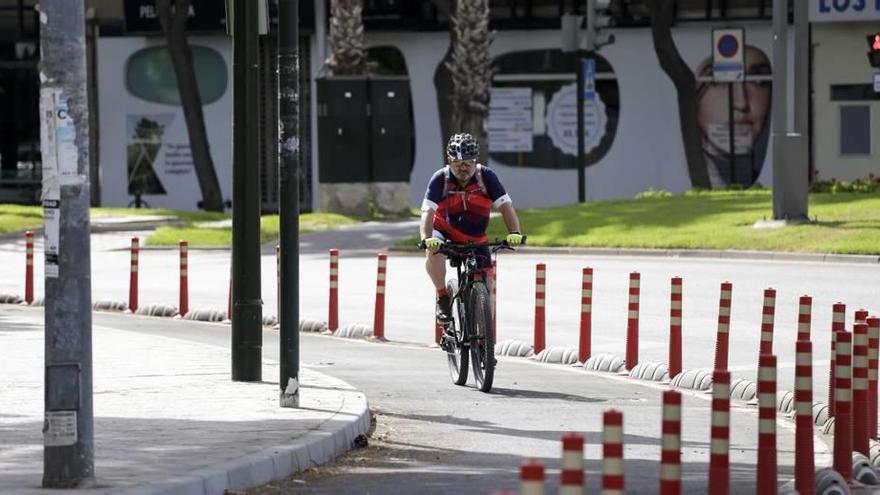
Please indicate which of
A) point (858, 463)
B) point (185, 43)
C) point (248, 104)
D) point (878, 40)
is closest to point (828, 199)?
point (878, 40)

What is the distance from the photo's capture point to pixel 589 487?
33.0 feet

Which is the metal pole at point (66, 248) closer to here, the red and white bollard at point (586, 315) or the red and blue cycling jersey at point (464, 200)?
the red and blue cycling jersey at point (464, 200)

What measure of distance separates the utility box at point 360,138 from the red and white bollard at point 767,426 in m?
33.8

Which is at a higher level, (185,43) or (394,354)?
(185,43)

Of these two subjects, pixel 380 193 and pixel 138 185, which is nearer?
pixel 380 193

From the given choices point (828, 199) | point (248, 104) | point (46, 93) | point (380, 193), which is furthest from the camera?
point (380, 193)

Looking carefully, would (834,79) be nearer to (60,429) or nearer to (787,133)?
(787,133)

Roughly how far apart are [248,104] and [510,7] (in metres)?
36.4

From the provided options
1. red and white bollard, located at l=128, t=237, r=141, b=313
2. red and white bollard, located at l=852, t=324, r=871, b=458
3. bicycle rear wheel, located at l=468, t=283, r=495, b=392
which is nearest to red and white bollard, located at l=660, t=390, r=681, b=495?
red and white bollard, located at l=852, t=324, r=871, b=458

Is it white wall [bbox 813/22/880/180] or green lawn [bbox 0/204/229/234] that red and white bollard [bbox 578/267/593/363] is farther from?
white wall [bbox 813/22/880/180]

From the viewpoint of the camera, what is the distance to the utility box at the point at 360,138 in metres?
42.4

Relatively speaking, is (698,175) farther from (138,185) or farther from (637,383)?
(637,383)

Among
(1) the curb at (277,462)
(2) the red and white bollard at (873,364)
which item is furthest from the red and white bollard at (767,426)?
(2) the red and white bollard at (873,364)

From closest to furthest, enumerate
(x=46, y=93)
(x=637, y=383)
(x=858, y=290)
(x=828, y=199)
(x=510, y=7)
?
(x=46, y=93) → (x=637, y=383) → (x=858, y=290) → (x=828, y=199) → (x=510, y=7)
